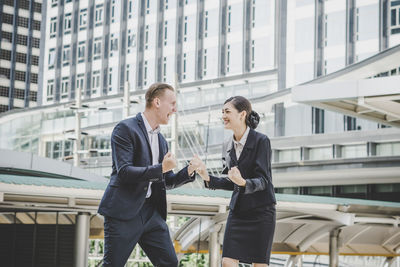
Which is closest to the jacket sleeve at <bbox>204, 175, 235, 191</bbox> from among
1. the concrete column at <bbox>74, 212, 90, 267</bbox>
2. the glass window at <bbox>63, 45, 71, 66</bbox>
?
the concrete column at <bbox>74, 212, 90, 267</bbox>

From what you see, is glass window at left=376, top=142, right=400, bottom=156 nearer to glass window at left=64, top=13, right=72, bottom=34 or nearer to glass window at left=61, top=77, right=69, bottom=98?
glass window at left=61, top=77, right=69, bottom=98

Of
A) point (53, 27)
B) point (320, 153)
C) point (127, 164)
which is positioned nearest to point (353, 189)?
point (320, 153)

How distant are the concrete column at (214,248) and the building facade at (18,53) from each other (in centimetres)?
9464

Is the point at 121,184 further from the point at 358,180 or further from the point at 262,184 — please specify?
the point at 358,180

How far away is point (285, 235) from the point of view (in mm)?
19953

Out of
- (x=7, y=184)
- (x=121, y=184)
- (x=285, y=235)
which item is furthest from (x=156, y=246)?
(x=285, y=235)

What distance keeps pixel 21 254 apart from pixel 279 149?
27.3 meters

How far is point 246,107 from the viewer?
5.19 m

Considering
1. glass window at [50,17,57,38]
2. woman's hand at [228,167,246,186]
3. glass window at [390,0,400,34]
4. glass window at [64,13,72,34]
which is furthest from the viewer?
glass window at [50,17,57,38]

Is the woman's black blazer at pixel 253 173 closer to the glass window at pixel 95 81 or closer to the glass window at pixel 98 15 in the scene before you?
the glass window at pixel 95 81

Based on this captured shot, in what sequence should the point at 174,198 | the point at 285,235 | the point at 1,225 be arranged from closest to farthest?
the point at 174,198
the point at 1,225
the point at 285,235

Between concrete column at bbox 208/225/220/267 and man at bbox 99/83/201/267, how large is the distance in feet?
39.5

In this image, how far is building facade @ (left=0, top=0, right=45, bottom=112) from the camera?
357 feet

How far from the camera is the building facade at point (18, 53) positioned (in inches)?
4289
